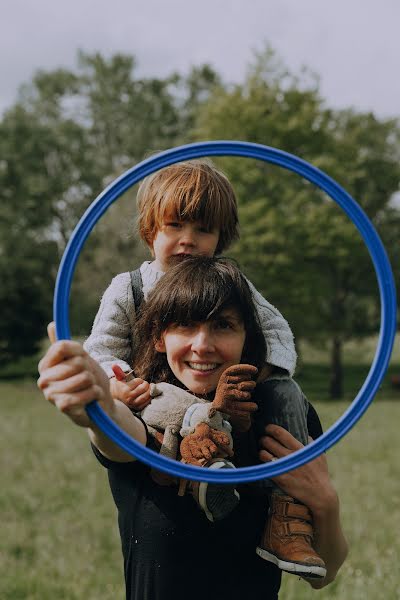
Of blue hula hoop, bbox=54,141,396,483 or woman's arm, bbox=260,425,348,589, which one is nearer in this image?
blue hula hoop, bbox=54,141,396,483

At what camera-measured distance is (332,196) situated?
2141mm

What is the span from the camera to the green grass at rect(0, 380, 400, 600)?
539cm

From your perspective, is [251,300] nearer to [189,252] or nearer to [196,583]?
[189,252]

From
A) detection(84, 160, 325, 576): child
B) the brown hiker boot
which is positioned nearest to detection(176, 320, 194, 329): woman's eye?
detection(84, 160, 325, 576): child

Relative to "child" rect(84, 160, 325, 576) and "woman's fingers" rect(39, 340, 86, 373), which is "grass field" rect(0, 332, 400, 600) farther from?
"woman's fingers" rect(39, 340, 86, 373)

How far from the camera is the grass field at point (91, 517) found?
5.33 meters

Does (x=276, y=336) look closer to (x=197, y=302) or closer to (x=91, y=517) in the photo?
(x=197, y=302)

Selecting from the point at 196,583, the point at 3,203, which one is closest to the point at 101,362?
the point at 196,583

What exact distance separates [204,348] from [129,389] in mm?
230

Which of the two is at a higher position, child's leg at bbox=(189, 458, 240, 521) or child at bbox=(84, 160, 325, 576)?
child at bbox=(84, 160, 325, 576)

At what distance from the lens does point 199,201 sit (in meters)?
2.14

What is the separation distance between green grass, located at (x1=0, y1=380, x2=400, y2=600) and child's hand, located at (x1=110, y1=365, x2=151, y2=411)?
553 mm

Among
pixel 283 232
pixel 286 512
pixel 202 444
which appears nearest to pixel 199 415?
pixel 202 444

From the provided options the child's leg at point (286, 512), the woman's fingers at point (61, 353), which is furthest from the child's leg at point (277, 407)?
the woman's fingers at point (61, 353)
